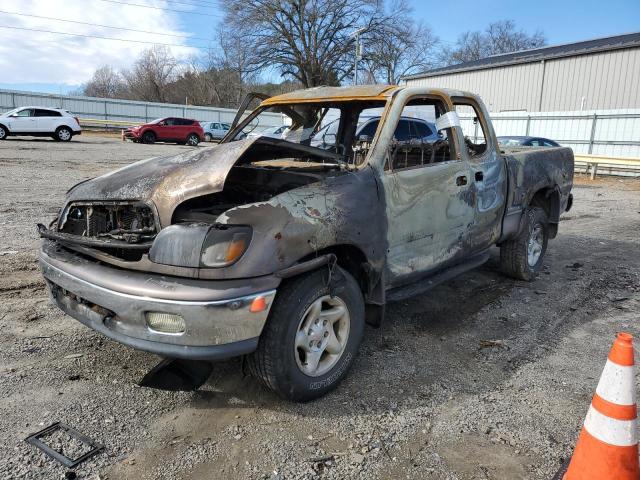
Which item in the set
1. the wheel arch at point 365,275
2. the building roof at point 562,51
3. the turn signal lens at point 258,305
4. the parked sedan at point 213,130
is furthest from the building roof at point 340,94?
the parked sedan at point 213,130

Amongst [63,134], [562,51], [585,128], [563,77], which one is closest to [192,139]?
[63,134]

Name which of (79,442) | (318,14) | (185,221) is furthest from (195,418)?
(318,14)

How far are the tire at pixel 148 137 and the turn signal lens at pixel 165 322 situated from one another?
29.4m

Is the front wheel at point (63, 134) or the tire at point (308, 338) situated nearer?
the tire at point (308, 338)

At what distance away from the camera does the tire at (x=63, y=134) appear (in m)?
Answer: 25.0

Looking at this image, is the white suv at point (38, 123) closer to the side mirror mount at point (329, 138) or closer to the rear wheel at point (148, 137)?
the rear wheel at point (148, 137)

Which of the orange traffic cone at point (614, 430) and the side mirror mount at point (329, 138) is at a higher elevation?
the side mirror mount at point (329, 138)

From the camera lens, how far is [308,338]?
2.91 m

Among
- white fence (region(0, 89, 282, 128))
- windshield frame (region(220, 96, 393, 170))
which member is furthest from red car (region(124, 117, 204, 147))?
windshield frame (region(220, 96, 393, 170))

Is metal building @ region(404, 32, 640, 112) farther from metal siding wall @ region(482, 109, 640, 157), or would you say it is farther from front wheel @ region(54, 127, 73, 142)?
front wheel @ region(54, 127, 73, 142)

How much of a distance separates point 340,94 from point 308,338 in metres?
2.10

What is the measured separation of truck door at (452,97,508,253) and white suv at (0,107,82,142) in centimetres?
2492

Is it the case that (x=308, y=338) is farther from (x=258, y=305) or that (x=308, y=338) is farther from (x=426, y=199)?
(x=426, y=199)

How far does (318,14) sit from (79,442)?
4419 centimetres
